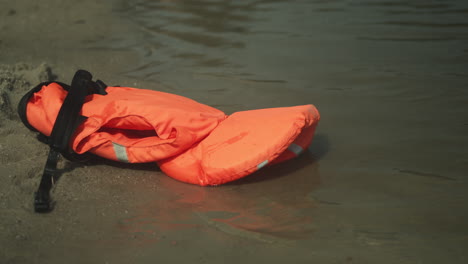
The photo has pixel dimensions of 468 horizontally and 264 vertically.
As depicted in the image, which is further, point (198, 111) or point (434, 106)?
point (434, 106)

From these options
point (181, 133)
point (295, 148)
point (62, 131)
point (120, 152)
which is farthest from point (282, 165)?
point (62, 131)

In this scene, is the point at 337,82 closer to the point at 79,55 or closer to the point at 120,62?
the point at 120,62

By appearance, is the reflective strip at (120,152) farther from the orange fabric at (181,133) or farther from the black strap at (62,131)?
the black strap at (62,131)

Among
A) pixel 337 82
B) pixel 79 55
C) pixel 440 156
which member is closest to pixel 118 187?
pixel 440 156

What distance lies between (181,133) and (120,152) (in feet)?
1.28

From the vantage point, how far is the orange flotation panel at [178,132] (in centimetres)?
248

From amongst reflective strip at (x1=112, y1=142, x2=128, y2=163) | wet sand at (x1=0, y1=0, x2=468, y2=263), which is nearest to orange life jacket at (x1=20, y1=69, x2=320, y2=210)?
reflective strip at (x1=112, y1=142, x2=128, y2=163)

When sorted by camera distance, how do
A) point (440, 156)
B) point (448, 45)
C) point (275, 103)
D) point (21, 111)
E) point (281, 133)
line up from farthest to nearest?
point (448, 45)
point (275, 103)
point (440, 156)
point (21, 111)
point (281, 133)

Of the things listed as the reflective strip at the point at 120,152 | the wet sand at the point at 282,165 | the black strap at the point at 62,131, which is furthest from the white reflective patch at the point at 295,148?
the black strap at the point at 62,131

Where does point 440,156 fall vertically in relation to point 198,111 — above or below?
below

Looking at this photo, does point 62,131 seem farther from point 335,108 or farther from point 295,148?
point 335,108

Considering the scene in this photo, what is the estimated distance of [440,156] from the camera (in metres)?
2.88

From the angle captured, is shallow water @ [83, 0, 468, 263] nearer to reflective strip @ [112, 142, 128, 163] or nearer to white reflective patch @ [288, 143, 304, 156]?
white reflective patch @ [288, 143, 304, 156]

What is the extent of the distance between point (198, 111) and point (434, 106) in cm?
196
